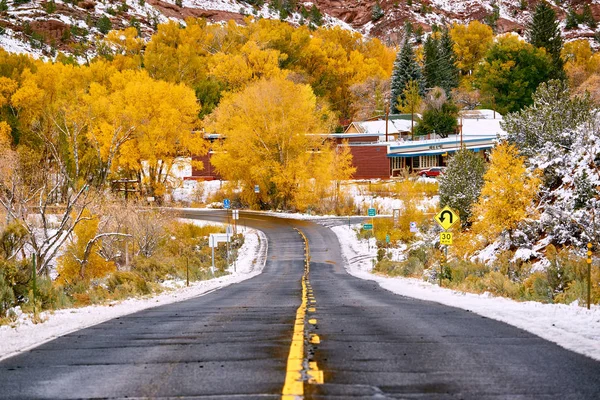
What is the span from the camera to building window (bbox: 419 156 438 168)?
9208 centimetres

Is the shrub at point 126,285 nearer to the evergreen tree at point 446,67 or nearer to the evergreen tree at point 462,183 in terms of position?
the evergreen tree at point 462,183

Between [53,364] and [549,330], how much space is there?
5.81 m

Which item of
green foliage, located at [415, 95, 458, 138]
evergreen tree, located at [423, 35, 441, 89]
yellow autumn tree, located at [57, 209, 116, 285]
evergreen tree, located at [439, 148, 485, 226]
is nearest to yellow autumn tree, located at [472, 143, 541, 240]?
evergreen tree, located at [439, 148, 485, 226]

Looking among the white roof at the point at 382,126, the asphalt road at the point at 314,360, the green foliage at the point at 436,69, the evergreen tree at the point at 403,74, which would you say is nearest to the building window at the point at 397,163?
the white roof at the point at 382,126

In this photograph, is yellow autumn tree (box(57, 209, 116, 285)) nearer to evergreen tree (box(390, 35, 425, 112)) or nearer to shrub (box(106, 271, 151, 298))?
shrub (box(106, 271, 151, 298))

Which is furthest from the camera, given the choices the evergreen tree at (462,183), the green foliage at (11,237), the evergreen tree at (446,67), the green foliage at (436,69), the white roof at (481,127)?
the evergreen tree at (446,67)

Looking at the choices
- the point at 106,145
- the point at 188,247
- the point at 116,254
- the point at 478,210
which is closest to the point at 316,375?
the point at 478,210

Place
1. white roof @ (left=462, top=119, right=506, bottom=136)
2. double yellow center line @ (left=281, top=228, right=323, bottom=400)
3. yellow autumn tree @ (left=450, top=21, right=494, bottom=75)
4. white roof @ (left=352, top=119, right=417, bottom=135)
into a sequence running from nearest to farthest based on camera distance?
double yellow center line @ (left=281, top=228, right=323, bottom=400)
white roof @ (left=462, top=119, right=506, bottom=136)
white roof @ (left=352, top=119, right=417, bottom=135)
yellow autumn tree @ (left=450, top=21, right=494, bottom=75)

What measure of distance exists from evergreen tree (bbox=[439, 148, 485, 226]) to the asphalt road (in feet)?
107

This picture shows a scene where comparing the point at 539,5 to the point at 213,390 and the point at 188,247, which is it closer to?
the point at 188,247

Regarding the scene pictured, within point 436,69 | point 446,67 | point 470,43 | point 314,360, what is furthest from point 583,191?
point 470,43

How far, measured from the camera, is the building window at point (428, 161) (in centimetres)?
9208

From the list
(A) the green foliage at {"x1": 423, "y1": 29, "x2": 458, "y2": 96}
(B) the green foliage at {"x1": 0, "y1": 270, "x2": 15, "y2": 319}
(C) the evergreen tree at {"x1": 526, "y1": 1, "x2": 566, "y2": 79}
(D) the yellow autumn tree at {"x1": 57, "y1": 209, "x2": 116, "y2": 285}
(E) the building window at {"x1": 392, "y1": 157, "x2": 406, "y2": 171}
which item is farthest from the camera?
(A) the green foliage at {"x1": 423, "y1": 29, "x2": 458, "y2": 96}

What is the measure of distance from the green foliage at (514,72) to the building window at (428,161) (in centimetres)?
1807
